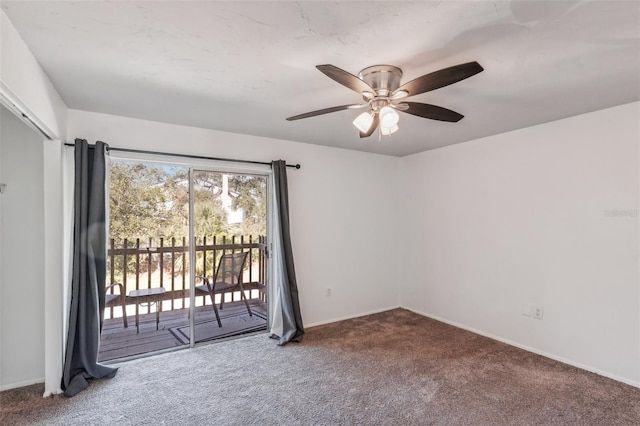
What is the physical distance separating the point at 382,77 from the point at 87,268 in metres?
2.74

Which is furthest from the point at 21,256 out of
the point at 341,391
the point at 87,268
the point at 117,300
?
the point at 341,391

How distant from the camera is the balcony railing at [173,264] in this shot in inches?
146

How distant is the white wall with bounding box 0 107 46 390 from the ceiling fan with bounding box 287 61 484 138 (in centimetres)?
254

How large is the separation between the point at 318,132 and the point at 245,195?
1.11 meters

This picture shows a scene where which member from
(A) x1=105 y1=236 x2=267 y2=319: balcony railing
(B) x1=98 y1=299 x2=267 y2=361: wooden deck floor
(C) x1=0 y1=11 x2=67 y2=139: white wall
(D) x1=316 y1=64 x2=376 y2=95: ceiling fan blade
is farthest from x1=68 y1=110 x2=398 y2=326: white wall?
(D) x1=316 y1=64 x2=376 y2=95: ceiling fan blade

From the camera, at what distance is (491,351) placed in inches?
132

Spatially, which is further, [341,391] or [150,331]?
[150,331]

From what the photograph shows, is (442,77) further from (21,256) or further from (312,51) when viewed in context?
(21,256)

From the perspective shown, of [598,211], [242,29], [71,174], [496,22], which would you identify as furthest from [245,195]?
Answer: [598,211]

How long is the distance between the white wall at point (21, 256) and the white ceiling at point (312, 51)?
0.55m

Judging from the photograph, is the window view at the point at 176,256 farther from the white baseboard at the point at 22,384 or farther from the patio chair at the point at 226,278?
the white baseboard at the point at 22,384

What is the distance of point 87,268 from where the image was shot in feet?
8.95

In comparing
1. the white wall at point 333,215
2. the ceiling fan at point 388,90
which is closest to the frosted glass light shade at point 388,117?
the ceiling fan at point 388,90

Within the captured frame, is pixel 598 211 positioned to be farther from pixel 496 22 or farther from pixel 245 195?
pixel 245 195
